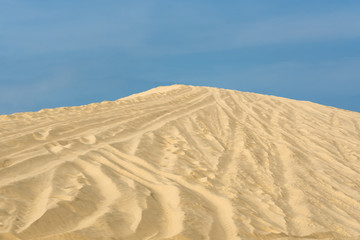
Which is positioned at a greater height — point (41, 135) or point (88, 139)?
point (88, 139)

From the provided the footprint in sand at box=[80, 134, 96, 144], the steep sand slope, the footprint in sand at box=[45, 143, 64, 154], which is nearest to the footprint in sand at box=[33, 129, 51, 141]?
the steep sand slope

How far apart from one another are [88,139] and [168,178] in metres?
1.70

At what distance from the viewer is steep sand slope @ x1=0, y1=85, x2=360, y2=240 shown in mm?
3312

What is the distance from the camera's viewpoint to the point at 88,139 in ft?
19.2

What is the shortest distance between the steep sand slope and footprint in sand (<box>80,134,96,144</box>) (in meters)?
0.01

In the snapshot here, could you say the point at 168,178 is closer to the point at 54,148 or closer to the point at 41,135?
the point at 54,148

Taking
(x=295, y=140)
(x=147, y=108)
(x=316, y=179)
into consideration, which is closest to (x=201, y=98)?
(x=147, y=108)

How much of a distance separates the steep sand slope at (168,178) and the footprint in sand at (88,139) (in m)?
0.01

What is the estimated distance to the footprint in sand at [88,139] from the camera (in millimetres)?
5696

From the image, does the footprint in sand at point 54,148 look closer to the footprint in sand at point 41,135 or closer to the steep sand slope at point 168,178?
the steep sand slope at point 168,178

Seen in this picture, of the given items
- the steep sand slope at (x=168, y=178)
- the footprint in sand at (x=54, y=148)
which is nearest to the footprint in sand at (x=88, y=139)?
the steep sand slope at (x=168, y=178)

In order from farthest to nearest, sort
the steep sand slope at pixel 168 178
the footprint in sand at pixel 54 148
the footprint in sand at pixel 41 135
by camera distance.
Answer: the footprint in sand at pixel 41 135, the footprint in sand at pixel 54 148, the steep sand slope at pixel 168 178

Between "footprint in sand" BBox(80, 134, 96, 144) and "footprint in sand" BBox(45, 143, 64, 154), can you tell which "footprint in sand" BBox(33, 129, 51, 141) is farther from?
"footprint in sand" BBox(80, 134, 96, 144)

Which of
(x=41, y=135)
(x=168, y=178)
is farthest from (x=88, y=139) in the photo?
(x=168, y=178)
